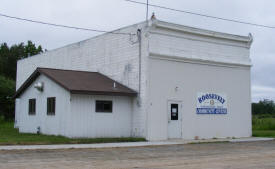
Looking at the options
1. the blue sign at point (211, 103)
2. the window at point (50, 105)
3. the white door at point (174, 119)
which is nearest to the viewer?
the white door at point (174, 119)

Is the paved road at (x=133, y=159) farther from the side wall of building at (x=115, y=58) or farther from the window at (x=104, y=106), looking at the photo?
the side wall of building at (x=115, y=58)

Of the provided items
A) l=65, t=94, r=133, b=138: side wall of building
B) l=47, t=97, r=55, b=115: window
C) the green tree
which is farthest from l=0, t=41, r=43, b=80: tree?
l=65, t=94, r=133, b=138: side wall of building

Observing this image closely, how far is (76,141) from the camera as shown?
2109 centimetres

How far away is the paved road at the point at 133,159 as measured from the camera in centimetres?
1306

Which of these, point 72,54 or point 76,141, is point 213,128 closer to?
point 76,141

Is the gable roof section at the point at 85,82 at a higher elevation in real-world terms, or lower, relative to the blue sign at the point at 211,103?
higher

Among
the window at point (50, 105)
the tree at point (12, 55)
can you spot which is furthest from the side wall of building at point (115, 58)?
the tree at point (12, 55)

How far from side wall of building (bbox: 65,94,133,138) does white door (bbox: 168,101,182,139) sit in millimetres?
2327

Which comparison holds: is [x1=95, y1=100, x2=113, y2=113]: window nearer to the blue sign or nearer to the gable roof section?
the gable roof section

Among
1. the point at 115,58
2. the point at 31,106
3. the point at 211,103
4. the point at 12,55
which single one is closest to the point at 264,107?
the point at 12,55

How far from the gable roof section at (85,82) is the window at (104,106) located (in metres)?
0.74

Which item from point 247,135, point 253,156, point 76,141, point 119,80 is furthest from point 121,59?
point 253,156

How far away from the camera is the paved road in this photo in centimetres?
1306

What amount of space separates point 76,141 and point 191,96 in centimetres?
808
